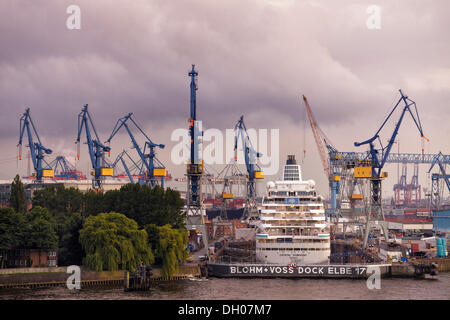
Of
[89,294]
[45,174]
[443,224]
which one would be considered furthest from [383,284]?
[45,174]

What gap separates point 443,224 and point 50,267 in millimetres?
121218

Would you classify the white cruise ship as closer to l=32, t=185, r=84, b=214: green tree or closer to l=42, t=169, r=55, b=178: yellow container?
l=32, t=185, r=84, b=214: green tree

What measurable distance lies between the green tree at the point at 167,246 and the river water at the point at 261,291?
2.48 m

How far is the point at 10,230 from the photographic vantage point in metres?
78.9

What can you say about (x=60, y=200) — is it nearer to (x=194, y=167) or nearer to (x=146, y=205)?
(x=146, y=205)

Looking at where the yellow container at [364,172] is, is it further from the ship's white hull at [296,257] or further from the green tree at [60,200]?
the green tree at [60,200]

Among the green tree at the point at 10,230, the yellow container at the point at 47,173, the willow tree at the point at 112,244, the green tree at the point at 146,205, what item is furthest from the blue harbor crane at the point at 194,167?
the yellow container at the point at 47,173

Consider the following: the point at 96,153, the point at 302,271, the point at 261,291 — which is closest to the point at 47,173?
the point at 96,153

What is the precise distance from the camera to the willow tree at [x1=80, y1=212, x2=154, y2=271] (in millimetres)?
76188

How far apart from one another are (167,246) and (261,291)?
16661 mm

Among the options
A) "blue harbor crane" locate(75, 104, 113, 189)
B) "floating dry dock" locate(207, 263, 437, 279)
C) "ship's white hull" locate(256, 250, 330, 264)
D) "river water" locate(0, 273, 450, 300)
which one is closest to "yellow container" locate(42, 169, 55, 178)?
"blue harbor crane" locate(75, 104, 113, 189)

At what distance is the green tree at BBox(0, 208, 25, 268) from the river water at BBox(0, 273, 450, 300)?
28.1 ft
